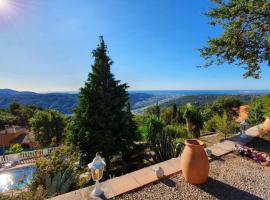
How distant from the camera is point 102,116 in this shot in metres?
6.93

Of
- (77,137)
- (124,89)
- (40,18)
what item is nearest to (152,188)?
(77,137)

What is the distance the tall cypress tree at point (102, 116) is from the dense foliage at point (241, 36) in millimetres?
3539

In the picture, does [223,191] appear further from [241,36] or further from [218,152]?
[241,36]

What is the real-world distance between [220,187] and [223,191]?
0.38ft

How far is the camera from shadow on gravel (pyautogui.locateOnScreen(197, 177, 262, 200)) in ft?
9.39

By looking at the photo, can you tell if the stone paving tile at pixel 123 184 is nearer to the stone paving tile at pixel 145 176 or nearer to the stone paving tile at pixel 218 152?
the stone paving tile at pixel 145 176

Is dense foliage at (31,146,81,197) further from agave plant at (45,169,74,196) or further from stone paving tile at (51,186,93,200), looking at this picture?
stone paving tile at (51,186,93,200)

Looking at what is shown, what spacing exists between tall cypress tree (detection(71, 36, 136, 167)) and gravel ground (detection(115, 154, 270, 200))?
151 inches

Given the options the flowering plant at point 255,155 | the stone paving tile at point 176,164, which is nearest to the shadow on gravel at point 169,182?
the stone paving tile at point 176,164

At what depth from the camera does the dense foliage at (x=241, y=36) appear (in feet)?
17.6

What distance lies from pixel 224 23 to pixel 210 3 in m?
0.98

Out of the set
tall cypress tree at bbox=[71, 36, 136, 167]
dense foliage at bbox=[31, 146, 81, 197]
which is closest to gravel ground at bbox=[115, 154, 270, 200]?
dense foliage at bbox=[31, 146, 81, 197]

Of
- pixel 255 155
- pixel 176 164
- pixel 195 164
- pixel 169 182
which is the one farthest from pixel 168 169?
pixel 255 155

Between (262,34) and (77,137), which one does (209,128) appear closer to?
(262,34)
